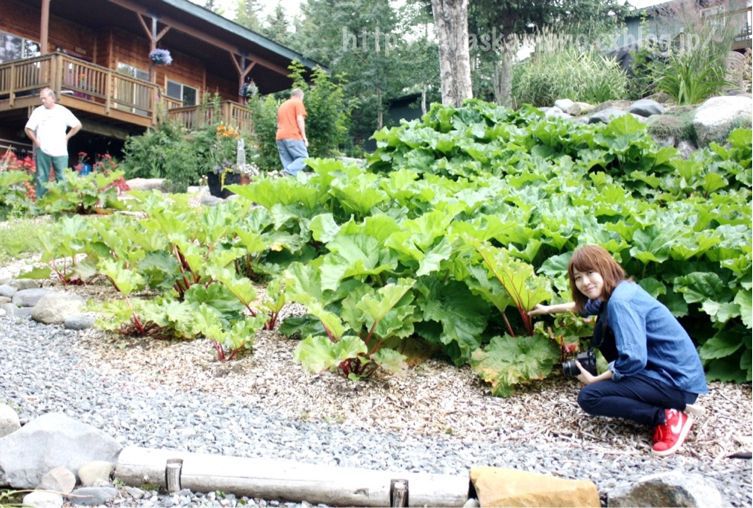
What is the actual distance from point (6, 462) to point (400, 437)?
1354 mm

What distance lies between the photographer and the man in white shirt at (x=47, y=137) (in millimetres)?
7609

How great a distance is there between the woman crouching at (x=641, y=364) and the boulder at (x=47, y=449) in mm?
1788

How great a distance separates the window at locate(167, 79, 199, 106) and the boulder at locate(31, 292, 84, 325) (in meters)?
15.2

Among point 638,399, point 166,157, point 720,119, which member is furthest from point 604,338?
point 166,157

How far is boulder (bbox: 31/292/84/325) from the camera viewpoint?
3863mm

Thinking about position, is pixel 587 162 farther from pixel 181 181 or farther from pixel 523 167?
pixel 181 181

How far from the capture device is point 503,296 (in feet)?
9.67

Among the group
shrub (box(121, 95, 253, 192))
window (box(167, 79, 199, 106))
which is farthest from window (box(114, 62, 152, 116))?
window (box(167, 79, 199, 106))

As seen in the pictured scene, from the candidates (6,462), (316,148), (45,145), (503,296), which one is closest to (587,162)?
(503,296)

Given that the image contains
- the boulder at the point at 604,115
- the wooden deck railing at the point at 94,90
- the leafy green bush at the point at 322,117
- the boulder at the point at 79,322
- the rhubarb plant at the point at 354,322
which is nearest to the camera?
the rhubarb plant at the point at 354,322

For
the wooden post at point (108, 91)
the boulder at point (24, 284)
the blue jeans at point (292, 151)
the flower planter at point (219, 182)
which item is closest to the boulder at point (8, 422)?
the boulder at point (24, 284)

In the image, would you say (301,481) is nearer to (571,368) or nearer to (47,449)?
(47,449)

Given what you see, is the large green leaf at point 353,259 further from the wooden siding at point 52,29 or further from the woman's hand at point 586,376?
the wooden siding at point 52,29

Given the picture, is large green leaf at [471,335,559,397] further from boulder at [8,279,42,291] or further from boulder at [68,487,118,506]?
boulder at [8,279,42,291]
